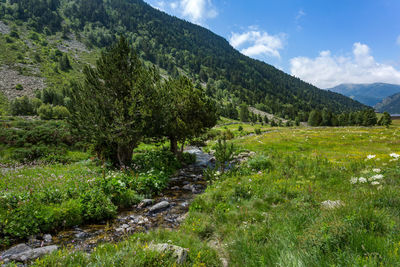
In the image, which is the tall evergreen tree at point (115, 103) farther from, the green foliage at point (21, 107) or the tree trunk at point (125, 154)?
the green foliage at point (21, 107)

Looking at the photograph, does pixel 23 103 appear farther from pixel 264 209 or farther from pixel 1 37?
pixel 1 37

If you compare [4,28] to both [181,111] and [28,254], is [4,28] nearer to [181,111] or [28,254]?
[181,111]

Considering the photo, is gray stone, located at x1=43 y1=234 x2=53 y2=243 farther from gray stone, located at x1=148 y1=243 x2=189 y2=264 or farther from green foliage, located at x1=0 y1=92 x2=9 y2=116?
green foliage, located at x1=0 y1=92 x2=9 y2=116

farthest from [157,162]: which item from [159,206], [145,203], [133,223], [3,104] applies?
[3,104]

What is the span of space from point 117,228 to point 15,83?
372 feet

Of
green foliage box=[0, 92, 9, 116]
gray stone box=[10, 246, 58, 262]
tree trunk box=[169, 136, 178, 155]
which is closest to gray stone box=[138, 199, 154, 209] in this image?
gray stone box=[10, 246, 58, 262]

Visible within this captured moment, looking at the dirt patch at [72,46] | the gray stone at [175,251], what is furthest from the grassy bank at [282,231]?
the dirt patch at [72,46]

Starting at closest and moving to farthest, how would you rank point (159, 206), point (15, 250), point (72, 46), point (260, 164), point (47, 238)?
point (15, 250) → point (47, 238) → point (159, 206) → point (260, 164) → point (72, 46)

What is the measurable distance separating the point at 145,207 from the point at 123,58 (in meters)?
11.6

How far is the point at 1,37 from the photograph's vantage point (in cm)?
11281

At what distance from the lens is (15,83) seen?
264 feet

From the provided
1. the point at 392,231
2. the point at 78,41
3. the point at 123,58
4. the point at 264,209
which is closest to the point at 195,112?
the point at 123,58

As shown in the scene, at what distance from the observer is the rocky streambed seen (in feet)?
16.6

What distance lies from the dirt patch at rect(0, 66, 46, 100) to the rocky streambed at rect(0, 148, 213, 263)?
9683 cm
